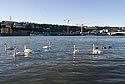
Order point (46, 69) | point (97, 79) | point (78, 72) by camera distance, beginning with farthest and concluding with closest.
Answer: point (46, 69)
point (78, 72)
point (97, 79)

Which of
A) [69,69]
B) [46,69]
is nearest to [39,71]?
[46,69]

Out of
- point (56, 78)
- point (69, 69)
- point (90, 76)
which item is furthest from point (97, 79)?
point (69, 69)

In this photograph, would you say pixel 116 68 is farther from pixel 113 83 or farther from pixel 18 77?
pixel 18 77

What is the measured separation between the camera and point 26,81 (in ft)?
85.2

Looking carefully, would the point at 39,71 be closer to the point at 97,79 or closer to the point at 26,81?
the point at 26,81

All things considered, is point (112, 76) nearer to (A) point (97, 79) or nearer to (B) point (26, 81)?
(A) point (97, 79)

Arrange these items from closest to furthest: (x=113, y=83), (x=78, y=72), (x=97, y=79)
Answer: (x=113, y=83) → (x=97, y=79) → (x=78, y=72)

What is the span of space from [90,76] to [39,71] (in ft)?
21.5

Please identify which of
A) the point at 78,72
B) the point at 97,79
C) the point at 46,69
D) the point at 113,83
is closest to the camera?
the point at 113,83

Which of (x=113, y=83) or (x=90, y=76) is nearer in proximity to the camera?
(x=113, y=83)

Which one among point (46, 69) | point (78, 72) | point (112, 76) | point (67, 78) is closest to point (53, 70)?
point (46, 69)

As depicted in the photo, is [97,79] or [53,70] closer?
[97,79]

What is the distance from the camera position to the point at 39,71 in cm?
3155

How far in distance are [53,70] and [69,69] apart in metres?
2.10
